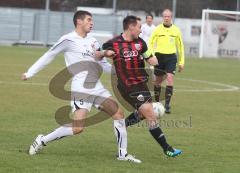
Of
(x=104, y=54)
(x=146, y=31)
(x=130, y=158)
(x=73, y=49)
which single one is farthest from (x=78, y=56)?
(x=146, y=31)

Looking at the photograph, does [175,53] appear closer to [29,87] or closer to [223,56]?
[29,87]

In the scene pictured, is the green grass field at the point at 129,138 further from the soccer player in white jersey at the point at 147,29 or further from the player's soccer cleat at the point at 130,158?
the soccer player in white jersey at the point at 147,29

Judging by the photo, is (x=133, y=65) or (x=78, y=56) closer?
(x=78, y=56)

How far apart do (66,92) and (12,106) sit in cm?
253

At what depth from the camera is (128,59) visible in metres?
9.86

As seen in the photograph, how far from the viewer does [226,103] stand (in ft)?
58.4

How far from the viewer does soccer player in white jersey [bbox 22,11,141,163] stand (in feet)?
31.6

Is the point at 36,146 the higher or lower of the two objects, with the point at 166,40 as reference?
lower

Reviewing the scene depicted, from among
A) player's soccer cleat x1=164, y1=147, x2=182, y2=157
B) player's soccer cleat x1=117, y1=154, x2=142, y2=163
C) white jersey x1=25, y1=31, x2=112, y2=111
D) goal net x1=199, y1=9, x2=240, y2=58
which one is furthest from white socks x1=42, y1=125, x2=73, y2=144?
goal net x1=199, y1=9, x2=240, y2=58

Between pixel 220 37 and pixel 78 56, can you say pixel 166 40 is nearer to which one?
pixel 78 56

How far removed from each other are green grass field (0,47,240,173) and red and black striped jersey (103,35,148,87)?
3.77 feet

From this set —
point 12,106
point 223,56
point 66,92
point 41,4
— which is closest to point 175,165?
point 12,106

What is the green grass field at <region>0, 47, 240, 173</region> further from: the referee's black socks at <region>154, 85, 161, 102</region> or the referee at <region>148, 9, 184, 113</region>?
the referee at <region>148, 9, 184, 113</region>

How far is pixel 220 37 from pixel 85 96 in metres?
36.2
